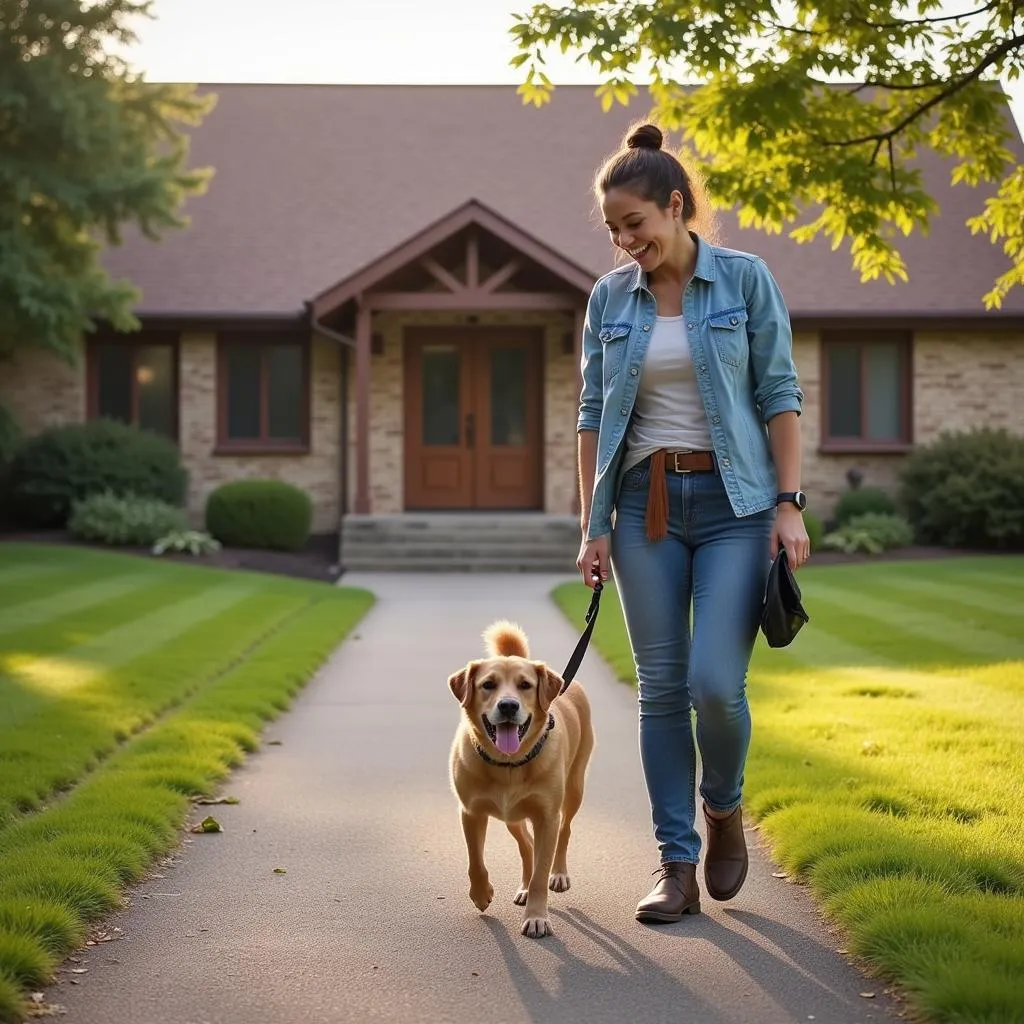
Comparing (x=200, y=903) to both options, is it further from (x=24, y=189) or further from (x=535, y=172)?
(x=535, y=172)

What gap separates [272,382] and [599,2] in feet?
46.7

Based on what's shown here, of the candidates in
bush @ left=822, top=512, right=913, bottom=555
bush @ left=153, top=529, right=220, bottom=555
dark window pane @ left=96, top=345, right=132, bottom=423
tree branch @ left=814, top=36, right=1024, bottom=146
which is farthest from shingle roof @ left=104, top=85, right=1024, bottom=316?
tree branch @ left=814, top=36, right=1024, bottom=146

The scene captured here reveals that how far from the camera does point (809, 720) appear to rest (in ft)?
25.6

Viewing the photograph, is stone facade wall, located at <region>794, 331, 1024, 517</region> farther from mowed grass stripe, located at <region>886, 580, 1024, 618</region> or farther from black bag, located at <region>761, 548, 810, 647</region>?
black bag, located at <region>761, 548, 810, 647</region>

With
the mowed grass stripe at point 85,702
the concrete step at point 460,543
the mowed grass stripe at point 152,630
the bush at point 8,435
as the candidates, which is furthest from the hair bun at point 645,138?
the bush at point 8,435

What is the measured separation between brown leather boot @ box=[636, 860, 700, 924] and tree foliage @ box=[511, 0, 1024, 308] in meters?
7.02

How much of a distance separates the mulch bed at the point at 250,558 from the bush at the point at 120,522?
0.65ft

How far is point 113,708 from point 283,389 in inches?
620

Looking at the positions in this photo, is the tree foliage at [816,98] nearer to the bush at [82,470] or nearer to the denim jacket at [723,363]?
the denim jacket at [723,363]

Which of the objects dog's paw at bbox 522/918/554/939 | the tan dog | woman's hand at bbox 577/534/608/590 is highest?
woman's hand at bbox 577/534/608/590

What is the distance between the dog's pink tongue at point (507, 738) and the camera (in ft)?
14.2

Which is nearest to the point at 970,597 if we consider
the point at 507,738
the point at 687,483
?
the point at 687,483

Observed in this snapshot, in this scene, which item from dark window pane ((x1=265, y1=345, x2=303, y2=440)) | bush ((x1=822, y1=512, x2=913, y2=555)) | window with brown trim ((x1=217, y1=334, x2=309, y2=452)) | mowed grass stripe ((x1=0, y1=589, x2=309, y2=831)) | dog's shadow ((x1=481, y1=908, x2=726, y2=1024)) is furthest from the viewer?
dark window pane ((x1=265, y1=345, x2=303, y2=440))

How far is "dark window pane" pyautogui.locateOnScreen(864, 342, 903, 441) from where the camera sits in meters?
23.7
